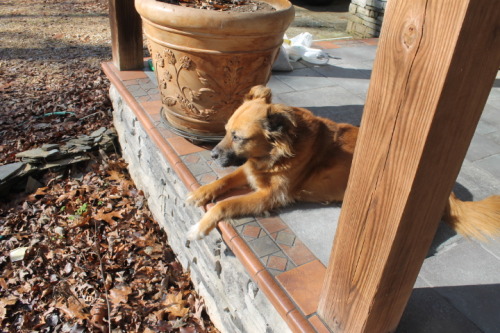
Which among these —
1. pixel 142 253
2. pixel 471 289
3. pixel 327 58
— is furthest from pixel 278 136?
pixel 327 58

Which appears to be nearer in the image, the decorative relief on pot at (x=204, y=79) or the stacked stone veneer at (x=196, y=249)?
the stacked stone veneer at (x=196, y=249)

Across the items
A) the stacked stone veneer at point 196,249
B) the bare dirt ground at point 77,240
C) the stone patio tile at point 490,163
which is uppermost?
the stone patio tile at point 490,163

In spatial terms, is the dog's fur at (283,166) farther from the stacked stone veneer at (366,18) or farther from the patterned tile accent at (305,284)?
the stacked stone veneer at (366,18)

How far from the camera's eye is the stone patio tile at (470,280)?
6.65ft

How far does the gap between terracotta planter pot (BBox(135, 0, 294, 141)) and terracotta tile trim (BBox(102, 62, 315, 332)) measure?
0.85ft

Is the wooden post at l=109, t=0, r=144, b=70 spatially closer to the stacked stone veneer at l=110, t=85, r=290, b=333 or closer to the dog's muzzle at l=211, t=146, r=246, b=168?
the stacked stone veneer at l=110, t=85, r=290, b=333

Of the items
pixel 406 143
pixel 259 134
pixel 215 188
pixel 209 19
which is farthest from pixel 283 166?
pixel 406 143

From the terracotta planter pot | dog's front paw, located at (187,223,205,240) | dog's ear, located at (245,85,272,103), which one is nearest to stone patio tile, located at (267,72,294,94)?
the terracotta planter pot

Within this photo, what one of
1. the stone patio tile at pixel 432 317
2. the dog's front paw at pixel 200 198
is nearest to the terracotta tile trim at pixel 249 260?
the dog's front paw at pixel 200 198

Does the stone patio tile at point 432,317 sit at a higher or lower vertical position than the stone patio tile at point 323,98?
lower

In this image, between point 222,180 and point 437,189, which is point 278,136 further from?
point 437,189

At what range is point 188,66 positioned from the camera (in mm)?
2842

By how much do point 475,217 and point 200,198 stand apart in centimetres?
188

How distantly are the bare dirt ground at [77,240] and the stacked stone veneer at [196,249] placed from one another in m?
0.19
